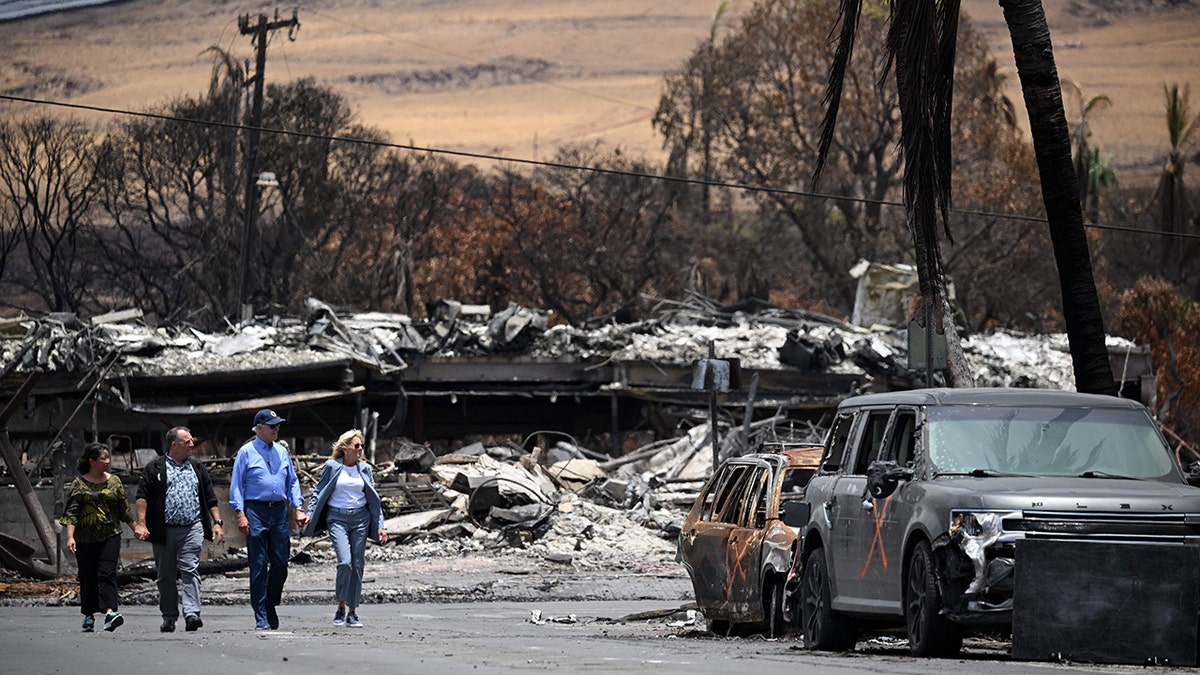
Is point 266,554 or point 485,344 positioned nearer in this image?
point 266,554

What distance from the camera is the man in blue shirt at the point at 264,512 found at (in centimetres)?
1527

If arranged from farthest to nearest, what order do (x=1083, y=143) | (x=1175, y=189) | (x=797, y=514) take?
1. (x=1083, y=143)
2. (x=1175, y=189)
3. (x=797, y=514)

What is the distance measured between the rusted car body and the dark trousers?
517 cm

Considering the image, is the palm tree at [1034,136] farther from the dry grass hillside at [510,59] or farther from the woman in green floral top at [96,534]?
the dry grass hillside at [510,59]

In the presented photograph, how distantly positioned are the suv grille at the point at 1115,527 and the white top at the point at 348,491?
688cm

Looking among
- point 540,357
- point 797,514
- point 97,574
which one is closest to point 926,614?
point 797,514

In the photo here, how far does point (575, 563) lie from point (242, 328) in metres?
11.5

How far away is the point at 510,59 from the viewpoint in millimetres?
170750

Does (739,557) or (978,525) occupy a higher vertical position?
(978,525)

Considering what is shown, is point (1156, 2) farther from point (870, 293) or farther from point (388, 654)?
point (388, 654)

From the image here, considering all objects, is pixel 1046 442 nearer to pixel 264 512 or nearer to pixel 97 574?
pixel 264 512

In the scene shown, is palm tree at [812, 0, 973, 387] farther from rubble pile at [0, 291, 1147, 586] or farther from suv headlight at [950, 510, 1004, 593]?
rubble pile at [0, 291, 1147, 586]

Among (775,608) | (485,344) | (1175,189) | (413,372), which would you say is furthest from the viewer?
(1175,189)

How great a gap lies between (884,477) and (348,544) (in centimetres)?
584
